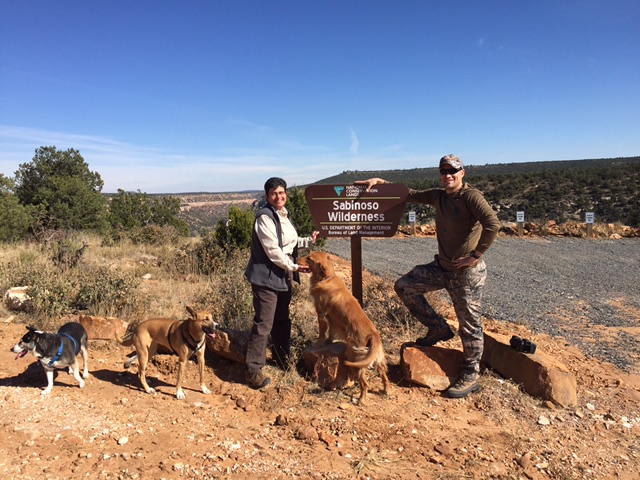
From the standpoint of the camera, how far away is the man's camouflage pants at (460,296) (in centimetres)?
410

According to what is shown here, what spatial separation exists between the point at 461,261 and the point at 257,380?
2443mm

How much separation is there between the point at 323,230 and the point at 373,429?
229 cm

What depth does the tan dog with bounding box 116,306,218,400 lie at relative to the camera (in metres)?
4.00

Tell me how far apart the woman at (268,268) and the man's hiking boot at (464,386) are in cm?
193

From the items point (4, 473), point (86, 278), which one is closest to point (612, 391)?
point (4, 473)

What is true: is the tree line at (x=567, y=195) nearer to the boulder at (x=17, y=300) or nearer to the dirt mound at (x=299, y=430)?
the dirt mound at (x=299, y=430)

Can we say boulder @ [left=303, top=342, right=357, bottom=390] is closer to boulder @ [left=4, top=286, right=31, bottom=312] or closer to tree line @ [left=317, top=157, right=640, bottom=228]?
boulder @ [left=4, top=286, right=31, bottom=312]

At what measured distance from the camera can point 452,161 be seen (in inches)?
156

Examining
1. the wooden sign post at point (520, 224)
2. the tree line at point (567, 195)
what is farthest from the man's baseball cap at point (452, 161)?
the tree line at point (567, 195)

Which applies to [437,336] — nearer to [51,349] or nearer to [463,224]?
[463,224]

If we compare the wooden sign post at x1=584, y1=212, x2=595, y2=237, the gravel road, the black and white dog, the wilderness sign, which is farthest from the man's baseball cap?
the wooden sign post at x1=584, y1=212, x2=595, y2=237

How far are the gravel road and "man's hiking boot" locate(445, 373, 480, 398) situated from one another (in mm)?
2283

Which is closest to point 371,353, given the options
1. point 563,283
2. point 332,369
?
point 332,369

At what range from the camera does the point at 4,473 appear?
283 centimetres
